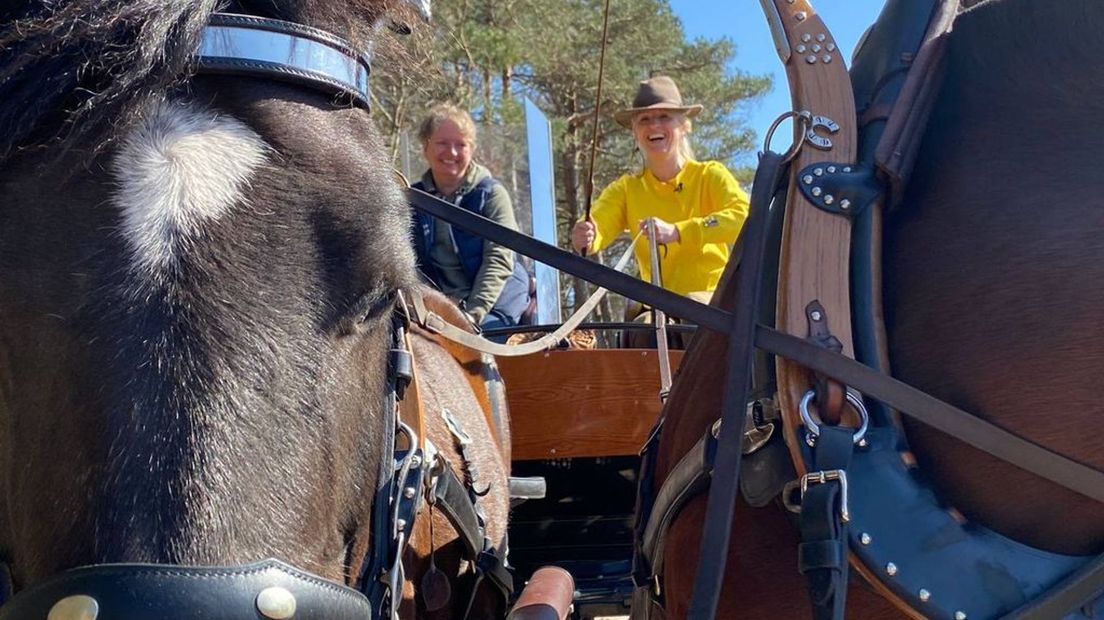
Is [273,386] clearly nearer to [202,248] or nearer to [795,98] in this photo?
[202,248]

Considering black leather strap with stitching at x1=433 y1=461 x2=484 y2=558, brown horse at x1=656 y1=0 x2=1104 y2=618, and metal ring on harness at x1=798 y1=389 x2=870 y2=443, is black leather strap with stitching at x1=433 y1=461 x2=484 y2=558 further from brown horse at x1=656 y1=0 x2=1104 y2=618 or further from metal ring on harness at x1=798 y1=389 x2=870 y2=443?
metal ring on harness at x1=798 y1=389 x2=870 y2=443

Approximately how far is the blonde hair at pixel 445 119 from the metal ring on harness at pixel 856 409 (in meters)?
3.25

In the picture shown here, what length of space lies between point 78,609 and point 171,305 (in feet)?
1.21

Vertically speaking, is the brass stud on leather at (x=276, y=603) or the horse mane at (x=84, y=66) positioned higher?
the horse mane at (x=84, y=66)

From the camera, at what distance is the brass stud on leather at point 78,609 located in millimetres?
1141

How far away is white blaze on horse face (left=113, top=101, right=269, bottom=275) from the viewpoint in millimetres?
1299

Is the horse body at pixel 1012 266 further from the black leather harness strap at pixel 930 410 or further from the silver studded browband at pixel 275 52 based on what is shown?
the silver studded browband at pixel 275 52

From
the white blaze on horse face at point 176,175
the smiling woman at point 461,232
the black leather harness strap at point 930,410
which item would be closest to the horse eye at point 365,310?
the white blaze on horse face at point 176,175

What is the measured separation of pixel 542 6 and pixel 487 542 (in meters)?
13.7

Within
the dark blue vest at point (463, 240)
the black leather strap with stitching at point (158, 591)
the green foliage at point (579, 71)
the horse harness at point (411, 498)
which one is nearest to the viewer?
the black leather strap with stitching at point (158, 591)

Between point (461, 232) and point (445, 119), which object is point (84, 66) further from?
point (445, 119)

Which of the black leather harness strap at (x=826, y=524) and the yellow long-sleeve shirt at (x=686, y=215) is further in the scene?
the yellow long-sleeve shirt at (x=686, y=215)

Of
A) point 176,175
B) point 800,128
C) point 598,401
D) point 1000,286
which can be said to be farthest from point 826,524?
point 598,401

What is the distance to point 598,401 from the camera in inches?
135
